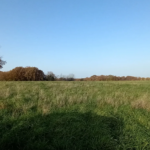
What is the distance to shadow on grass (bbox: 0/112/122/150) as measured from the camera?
3.67 m

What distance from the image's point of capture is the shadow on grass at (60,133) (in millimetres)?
3670

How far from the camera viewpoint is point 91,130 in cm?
432

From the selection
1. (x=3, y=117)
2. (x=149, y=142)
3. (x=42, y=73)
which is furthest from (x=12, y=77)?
(x=149, y=142)

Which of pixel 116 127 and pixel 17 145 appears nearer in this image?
pixel 17 145

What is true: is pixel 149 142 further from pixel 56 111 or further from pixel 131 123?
pixel 56 111

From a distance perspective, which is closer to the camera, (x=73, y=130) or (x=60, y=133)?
(x=60, y=133)

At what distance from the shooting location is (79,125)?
457 cm

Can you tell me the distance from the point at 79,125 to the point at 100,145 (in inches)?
40.2

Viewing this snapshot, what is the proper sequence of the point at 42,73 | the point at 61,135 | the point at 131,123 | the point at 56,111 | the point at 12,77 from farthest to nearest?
the point at 42,73 < the point at 12,77 < the point at 56,111 < the point at 131,123 < the point at 61,135

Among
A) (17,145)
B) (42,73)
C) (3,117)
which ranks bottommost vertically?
(17,145)

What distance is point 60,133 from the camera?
4.15 m

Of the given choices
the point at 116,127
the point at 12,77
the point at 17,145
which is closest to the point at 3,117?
the point at 17,145

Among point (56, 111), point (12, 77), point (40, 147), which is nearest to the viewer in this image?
point (40, 147)

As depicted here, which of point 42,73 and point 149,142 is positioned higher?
point 42,73
